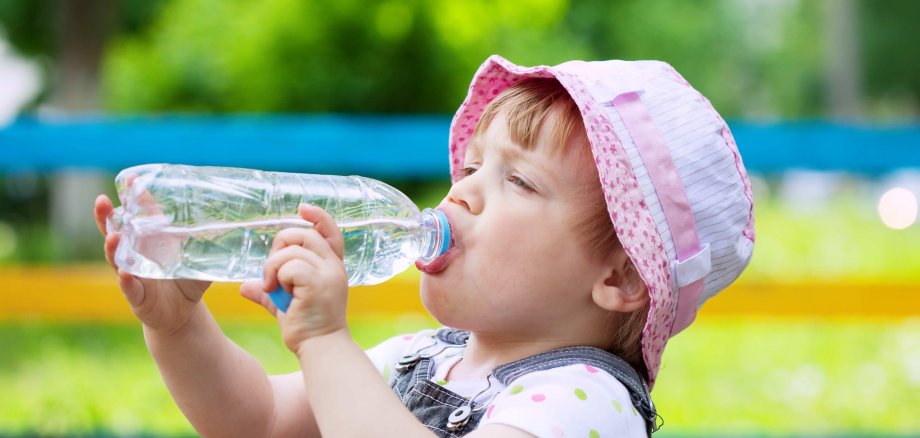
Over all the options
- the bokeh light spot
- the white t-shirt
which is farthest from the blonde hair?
the bokeh light spot

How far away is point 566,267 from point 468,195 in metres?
0.18

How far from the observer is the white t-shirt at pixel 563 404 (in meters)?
1.38

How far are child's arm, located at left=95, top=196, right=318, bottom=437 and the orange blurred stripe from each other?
229 centimetres

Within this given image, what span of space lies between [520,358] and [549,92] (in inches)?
16.0

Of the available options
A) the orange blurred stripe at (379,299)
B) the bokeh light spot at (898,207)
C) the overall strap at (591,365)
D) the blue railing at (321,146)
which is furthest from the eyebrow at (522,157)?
the bokeh light spot at (898,207)

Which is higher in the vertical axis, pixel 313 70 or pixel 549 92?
pixel 549 92

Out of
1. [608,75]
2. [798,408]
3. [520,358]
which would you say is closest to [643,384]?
[520,358]

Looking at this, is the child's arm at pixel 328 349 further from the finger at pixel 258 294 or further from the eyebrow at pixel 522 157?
the eyebrow at pixel 522 157

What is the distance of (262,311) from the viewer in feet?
13.7

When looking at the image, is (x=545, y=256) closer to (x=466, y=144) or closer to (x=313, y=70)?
(x=466, y=144)

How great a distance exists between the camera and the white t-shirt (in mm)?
1385

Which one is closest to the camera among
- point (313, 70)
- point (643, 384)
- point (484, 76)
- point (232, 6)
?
point (643, 384)

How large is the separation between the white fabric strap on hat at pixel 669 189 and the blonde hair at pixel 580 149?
0.08 m

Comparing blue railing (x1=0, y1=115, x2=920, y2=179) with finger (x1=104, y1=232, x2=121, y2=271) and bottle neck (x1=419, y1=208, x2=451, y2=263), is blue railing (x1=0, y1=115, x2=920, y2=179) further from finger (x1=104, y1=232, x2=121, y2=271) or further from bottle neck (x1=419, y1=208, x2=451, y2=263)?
finger (x1=104, y1=232, x2=121, y2=271)
